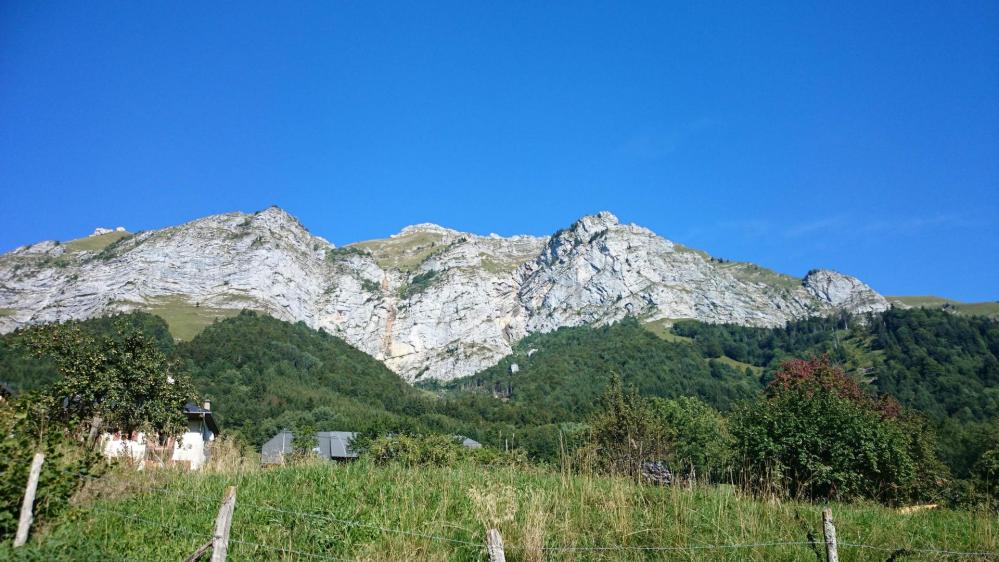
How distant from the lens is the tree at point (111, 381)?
15.8 meters

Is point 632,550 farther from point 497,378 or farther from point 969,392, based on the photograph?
point 497,378

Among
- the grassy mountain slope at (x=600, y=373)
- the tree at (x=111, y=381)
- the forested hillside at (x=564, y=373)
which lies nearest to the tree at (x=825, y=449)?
the tree at (x=111, y=381)

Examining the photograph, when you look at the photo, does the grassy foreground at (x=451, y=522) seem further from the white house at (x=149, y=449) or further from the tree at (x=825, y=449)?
the tree at (x=825, y=449)

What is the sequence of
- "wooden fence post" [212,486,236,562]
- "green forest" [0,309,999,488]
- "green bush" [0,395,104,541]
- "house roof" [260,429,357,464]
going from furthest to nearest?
"green forest" [0,309,999,488] → "house roof" [260,429,357,464] → "green bush" [0,395,104,541] → "wooden fence post" [212,486,236,562]

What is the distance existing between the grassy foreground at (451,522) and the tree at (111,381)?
23.6 feet

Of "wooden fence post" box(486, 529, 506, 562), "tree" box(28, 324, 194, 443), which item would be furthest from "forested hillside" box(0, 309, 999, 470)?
"wooden fence post" box(486, 529, 506, 562)

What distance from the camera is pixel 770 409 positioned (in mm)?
20500

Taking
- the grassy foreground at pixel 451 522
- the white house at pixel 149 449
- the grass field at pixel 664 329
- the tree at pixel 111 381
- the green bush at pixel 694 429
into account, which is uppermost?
the grass field at pixel 664 329

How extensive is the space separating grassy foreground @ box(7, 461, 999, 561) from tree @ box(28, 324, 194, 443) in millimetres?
7200

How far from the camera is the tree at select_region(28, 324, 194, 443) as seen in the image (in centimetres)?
1581

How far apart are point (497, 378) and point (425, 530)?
560ft

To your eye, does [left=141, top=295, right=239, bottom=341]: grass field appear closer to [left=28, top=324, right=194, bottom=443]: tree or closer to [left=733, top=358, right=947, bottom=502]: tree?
[left=28, top=324, right=194, bottom=443]: tree

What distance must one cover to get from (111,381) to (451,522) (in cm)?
1309

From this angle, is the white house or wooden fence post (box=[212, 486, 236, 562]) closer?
wooden fence post (box=[212, 486, 236, 562])
